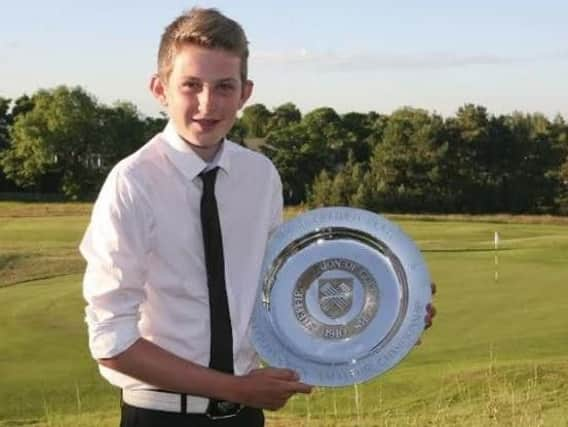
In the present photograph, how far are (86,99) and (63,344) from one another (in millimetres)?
62164

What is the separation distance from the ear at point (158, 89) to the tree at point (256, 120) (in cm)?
7486

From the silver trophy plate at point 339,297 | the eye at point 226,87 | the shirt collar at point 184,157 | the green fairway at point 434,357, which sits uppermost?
the eye at point 226,87

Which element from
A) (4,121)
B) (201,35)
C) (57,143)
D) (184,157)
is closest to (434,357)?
(184,157)

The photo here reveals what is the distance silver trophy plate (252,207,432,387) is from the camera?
7.89 ft

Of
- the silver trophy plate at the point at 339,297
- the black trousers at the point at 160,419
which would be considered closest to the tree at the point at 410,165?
the silver trophy plate at the point at 339,297

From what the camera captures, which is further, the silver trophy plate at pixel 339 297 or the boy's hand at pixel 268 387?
the silver trophy plate at pixel 339 297

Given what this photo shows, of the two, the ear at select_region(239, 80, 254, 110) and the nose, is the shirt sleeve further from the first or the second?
the ear at select_region(239, 80, 254, 110)

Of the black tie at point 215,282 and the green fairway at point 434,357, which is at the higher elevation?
the black tie at point 215,282

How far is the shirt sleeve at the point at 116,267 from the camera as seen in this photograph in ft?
6.88

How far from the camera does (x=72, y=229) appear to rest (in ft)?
98.5

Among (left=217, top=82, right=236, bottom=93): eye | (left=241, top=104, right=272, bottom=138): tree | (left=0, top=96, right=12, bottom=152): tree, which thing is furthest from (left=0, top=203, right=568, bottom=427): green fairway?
(left=241, top=104, right=272, bottom=138): tree

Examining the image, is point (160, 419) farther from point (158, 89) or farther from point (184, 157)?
point (158, 89)

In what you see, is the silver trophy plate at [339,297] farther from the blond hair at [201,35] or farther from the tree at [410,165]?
the tree at [410,165]

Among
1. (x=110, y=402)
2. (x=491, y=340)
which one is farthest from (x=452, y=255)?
(x=110, y=402)
